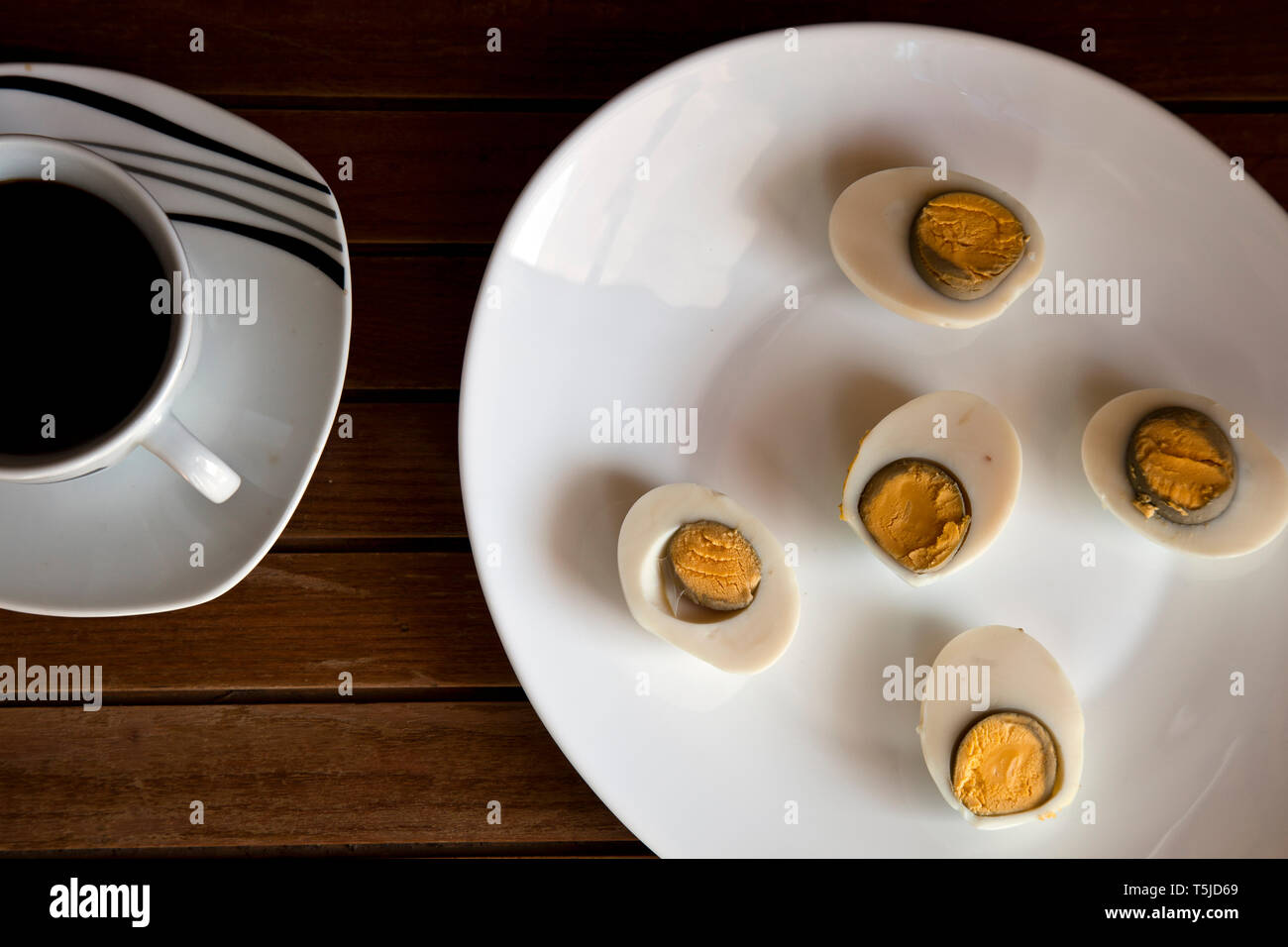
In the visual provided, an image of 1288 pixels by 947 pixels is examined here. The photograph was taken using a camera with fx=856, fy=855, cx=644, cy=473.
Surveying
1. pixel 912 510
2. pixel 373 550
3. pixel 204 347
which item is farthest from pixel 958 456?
pixel 204 347

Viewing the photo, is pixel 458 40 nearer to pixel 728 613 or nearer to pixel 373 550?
pixel 373 550

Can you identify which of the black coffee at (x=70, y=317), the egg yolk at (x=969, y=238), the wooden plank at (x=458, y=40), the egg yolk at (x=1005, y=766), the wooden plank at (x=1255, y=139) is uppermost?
the wooden plank at (x=458, y=40)

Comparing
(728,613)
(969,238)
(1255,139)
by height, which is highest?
(1255,139)

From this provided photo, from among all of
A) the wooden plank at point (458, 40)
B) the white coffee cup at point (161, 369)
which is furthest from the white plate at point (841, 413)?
the white coffee cup at point (161, 369)

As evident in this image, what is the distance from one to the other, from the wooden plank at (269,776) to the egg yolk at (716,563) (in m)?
0.27

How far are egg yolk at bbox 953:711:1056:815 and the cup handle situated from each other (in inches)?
29.0

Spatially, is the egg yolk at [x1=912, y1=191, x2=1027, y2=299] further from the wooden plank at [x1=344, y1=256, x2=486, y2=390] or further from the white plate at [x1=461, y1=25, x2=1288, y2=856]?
the wooden plank at [x1=344, y1=256, x2=486, y2=390]

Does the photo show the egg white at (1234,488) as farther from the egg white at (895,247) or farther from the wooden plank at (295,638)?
the wooden plank at (295,638)

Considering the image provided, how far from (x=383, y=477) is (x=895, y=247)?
61 centimetres

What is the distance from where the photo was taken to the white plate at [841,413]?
862 mm

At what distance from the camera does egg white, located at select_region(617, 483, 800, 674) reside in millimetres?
853

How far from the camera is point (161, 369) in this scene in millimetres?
693

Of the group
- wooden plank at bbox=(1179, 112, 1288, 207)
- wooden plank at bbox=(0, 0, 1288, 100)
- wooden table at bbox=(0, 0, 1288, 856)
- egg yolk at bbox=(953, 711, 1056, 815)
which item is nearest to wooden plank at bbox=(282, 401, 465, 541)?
wooden table at bbox=(0, 0, 1288, 856)
